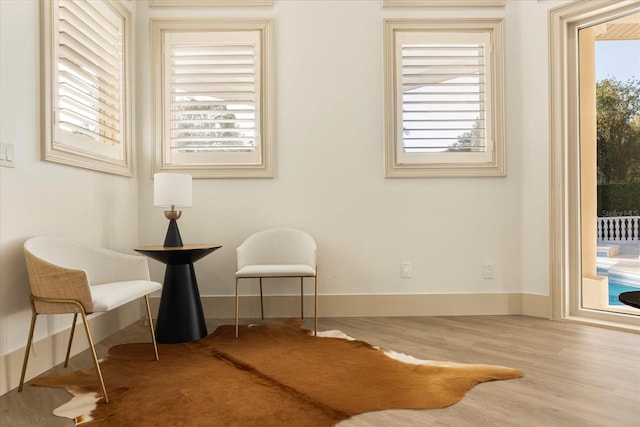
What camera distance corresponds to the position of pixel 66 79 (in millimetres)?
2621

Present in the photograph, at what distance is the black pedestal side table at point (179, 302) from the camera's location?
278 cm

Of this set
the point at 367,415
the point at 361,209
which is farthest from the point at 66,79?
the point at 367,415

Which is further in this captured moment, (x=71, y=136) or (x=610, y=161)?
(x=610, y=161)

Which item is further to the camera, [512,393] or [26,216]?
[26,216]

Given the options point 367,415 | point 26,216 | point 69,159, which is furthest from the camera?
point 69,159

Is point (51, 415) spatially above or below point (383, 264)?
below

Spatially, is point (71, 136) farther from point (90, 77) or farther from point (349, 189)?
point (349, 189)

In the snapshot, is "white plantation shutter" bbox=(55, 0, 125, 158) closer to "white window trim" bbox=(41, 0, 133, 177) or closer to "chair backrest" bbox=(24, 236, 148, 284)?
"white window trim" bbox=(41, 0, 133, 177)

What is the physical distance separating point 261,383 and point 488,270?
7.47ft

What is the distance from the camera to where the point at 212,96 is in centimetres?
352

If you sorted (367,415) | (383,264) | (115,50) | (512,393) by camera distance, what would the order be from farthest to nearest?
(383,264) → (115,50) → (512,393) → (367,415)

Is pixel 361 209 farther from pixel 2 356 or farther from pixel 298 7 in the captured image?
pixel 2 356

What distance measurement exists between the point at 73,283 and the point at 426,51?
3157mm

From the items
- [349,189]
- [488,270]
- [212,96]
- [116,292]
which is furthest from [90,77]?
[488,270]
